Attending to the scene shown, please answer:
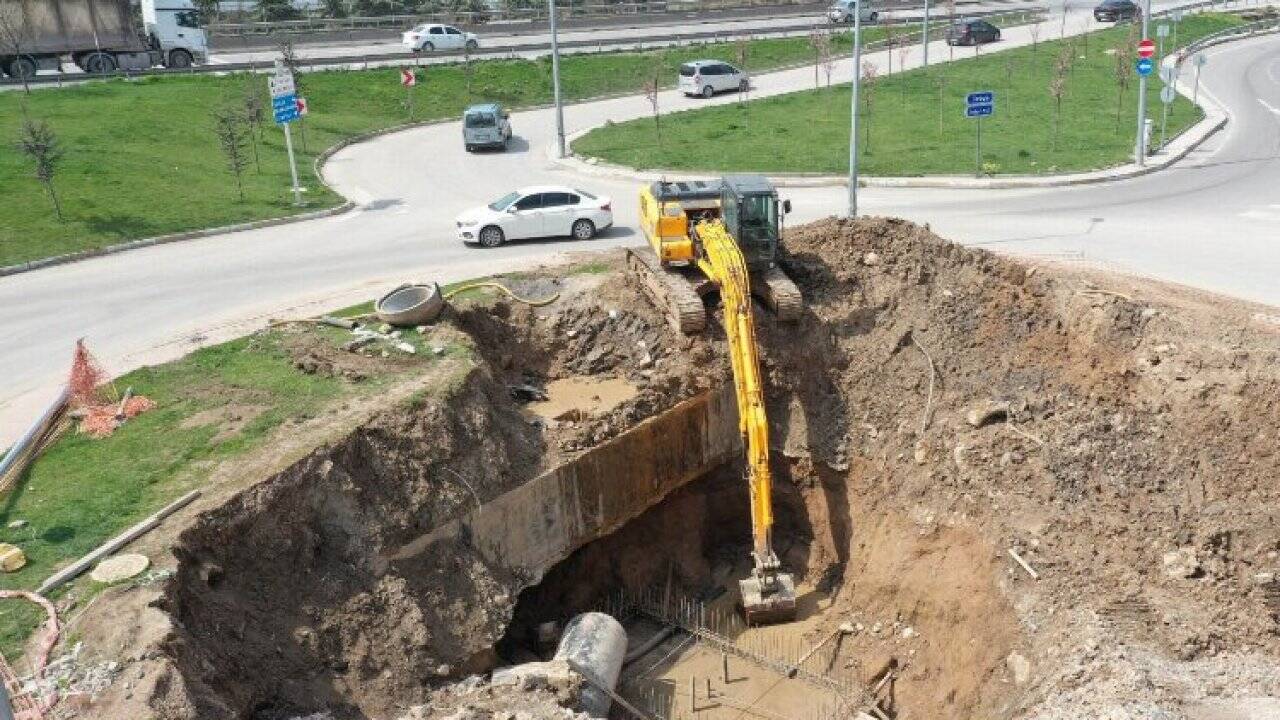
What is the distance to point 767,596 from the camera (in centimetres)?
1625

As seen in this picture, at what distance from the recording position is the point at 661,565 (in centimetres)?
1862

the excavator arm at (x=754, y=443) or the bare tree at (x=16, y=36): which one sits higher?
the bare tree at (x=16, y=36)

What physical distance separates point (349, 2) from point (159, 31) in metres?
24.7

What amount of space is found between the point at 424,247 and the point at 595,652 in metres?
15.0

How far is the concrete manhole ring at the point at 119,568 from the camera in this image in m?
12.4

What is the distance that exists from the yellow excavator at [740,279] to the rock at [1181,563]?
5.28 metres

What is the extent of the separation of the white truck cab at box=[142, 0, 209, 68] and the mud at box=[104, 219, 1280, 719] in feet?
121

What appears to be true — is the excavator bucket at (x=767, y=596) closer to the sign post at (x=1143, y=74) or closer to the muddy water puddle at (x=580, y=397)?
the muddy water puddle at (x=580, y=397)

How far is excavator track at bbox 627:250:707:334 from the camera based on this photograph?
18.4m

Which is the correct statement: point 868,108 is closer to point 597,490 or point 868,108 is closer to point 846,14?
point 846,14

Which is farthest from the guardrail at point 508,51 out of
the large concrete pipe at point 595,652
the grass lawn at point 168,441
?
the large concrete pipe at point 595,652

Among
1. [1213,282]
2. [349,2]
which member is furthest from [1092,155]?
[349,2]

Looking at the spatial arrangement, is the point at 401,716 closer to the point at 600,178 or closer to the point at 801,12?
the point at 600,178

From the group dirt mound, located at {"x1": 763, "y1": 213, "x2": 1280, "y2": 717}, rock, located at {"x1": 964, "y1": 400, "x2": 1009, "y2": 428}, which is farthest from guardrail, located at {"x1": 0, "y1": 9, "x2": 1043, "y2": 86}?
rock, located at {"x1": 964, "y1": 400, "x2": 1009, "y2": 428}
